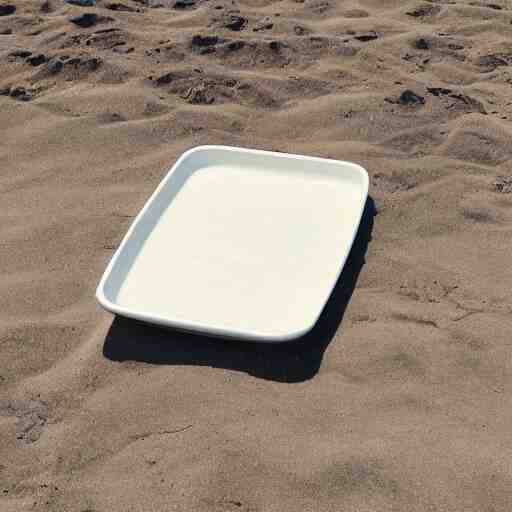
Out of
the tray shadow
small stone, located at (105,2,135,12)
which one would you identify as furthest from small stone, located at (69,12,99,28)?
the tray shadow

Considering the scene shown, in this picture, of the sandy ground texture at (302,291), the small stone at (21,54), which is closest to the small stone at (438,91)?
the sandy ground texture at (302,291)

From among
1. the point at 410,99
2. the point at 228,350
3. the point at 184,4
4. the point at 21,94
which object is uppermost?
the point at 184,4

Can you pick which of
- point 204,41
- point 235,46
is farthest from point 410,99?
point 204,41

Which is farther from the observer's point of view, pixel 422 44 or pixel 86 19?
pixel 86 19

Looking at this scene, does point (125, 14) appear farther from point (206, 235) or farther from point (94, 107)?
point (206, 235)

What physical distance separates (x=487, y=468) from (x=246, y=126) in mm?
1713

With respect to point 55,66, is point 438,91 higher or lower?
lower

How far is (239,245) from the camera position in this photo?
2.42m

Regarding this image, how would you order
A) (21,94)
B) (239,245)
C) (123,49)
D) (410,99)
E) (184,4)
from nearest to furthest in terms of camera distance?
(239,245)
(410,99)
(21,94)
(123,49)
(184,4)

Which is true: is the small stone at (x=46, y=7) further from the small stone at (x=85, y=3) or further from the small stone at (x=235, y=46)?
the small stone at (x=235, y=46)

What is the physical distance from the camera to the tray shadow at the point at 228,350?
2.06m

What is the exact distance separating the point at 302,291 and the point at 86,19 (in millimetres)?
2225

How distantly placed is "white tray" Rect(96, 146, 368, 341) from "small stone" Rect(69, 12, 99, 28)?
1.38m

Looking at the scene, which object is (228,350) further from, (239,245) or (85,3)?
(85,3)
